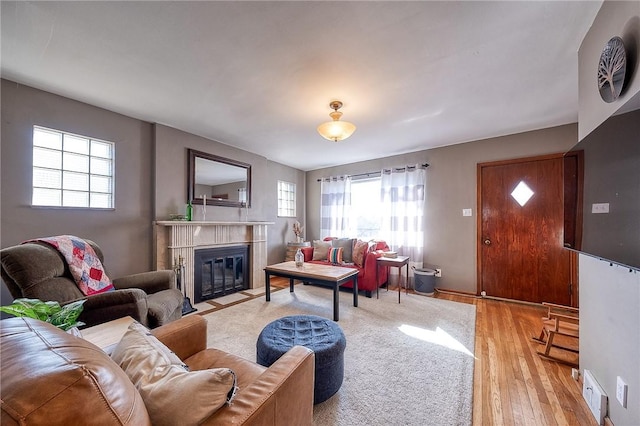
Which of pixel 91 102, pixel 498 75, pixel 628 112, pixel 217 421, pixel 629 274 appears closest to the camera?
pixel 217 421

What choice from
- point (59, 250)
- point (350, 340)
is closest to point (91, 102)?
point (59, 250)

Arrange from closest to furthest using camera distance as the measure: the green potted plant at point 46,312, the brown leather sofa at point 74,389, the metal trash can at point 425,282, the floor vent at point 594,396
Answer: the brown leather sofa at point 74,389, the green potted plant at point 46,312, the floor vent at point 594,396, the metal trash can at point 425,282

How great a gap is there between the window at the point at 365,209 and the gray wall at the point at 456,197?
892mm

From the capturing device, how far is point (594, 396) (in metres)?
1.51

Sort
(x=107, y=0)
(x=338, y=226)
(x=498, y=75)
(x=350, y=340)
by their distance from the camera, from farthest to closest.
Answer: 1. (x=338, y=226)
2. (x=350, y=340)
3. (x=498, y=75)
4. (x=107, y=0)

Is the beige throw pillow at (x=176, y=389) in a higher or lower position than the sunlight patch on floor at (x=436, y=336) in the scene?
higher

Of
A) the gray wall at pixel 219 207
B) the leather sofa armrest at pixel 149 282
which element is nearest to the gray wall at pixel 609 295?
the leather sofa armrest at pixel 149 282

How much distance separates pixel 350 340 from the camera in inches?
95.3

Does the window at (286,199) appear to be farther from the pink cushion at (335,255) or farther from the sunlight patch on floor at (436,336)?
the sunlight patch on floor at (436,336)

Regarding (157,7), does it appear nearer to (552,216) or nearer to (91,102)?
(91,102)

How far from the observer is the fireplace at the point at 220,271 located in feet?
11.7

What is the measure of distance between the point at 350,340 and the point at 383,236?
2602 millimetres

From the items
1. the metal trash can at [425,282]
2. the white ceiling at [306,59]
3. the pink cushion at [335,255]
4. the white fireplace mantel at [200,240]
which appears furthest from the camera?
the pink cushion at [335,255]

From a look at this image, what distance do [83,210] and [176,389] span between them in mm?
2920
